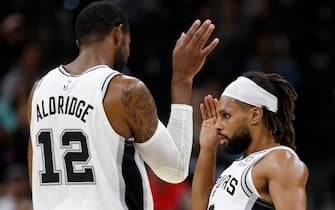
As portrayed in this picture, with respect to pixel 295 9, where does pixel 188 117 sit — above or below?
below

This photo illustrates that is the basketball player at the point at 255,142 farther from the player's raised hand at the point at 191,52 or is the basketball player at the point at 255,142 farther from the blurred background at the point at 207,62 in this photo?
the blurred background at the point at 207,62

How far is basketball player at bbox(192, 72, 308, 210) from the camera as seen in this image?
5.31 meters

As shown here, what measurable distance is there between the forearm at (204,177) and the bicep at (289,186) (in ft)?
2.72

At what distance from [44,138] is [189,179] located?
461cm

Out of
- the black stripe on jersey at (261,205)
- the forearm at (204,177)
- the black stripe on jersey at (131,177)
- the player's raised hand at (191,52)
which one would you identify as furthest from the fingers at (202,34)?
the black stripe on jersey at (261,205)

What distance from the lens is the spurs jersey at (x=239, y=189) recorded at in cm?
534

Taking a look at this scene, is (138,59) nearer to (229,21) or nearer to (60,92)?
(229,21)

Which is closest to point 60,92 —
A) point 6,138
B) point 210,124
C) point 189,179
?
point 210,124

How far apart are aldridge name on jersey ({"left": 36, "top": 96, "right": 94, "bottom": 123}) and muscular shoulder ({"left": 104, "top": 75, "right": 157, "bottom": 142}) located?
0.14 meters

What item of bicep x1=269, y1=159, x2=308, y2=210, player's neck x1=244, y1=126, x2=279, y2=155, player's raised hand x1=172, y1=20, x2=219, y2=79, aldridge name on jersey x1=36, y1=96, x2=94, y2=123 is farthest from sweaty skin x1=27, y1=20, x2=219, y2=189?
bicep x1=269, y1=159, x2=308, y2=210

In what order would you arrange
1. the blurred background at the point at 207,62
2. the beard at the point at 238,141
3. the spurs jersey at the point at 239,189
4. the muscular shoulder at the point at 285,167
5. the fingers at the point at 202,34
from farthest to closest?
the blurred background at the point at 207,62 < the beard at the point at 238,141 < the fingers at the point at 202,34 < the spurs jersey at the point at 239,189 < the muscular shoulder at the point at 285,167

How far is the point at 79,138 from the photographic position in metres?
5.18

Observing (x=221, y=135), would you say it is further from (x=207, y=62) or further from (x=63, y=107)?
(x=207, y=62)

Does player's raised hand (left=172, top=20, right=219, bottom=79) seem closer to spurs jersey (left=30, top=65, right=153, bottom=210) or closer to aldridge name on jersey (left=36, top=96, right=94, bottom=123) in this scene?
spurs jersey (left=30, top=65, right=153, bottom=210)
